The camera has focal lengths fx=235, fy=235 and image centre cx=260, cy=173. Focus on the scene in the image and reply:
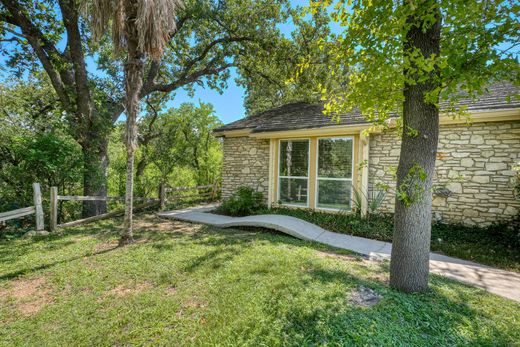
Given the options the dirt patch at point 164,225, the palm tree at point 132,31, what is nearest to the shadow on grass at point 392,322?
the palm tree at point 132,31

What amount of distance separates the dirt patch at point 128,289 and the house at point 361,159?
365 centimetres

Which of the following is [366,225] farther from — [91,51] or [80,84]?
[91,51]

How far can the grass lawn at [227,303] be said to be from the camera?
2.21 m

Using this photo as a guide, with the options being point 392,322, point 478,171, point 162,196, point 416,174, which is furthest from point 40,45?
point 478,171

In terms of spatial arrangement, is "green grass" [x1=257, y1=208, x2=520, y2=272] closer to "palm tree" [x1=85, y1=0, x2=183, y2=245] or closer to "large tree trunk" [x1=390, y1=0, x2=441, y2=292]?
"large tree trunk" [x1=390, y1=0, x2=441, y2=292]

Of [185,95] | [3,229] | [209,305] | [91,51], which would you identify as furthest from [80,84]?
[209,305]

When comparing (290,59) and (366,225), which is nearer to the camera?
(366,225)

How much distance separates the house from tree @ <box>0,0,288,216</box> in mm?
3177

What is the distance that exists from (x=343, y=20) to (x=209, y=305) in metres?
3.84

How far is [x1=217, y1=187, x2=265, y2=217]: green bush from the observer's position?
8.20m

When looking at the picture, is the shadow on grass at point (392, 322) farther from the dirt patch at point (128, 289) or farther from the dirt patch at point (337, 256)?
the dirt patch at point (128, 289)

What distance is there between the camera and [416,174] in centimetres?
265

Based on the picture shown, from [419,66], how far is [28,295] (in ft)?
18.2

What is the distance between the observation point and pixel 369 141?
699 cm
